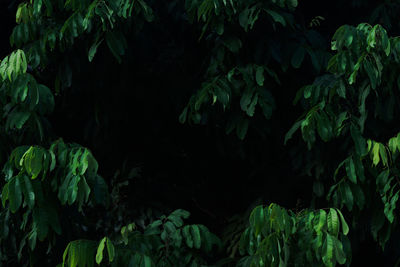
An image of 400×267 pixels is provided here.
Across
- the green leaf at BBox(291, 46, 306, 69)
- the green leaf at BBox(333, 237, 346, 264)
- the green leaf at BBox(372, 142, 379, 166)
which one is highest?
the green leaf at BBox(291, 46, 306, 69)

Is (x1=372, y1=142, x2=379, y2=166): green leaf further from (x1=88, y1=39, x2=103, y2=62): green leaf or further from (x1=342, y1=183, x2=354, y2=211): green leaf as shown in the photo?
(x1=88, y1=39, x2=103, y2=62): green leaf

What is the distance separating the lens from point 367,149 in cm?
376

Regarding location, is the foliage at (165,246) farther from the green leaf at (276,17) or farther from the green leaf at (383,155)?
the green leaf at (276,17)

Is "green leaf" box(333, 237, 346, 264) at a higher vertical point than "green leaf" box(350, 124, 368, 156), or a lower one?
lower

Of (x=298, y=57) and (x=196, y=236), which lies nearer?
(x=196, y=236)

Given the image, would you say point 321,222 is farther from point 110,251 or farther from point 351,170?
point 110,251

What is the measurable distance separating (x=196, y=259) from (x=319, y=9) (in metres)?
1.97

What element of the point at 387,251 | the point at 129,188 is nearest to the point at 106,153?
the point at 129,188

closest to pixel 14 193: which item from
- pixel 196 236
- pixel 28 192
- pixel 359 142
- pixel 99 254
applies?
pixel 28 192

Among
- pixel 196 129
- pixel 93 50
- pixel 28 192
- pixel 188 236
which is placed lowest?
pixel 196 129

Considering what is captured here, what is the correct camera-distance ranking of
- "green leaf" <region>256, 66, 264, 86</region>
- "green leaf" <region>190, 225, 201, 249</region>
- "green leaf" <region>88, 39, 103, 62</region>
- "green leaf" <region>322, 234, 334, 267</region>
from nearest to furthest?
"green leaf" <region>322, 234, 334, 267</region> → "green leaf" <region>190, 225, 201, 249</region> → "green leaf" <region>256, 66, 264, 86</region> → "green leaf" <region>88, 39, 103, 62</region>

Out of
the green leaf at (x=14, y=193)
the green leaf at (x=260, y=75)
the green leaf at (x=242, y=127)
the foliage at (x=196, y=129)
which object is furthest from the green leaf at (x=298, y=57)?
the green leaf at (x=14, y=193)

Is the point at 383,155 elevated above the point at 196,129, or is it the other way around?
the point at 383,155

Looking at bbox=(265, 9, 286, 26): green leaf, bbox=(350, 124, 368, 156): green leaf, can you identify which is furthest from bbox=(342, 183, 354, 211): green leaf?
bbox=(265, 9, 286, 26): green leaf
